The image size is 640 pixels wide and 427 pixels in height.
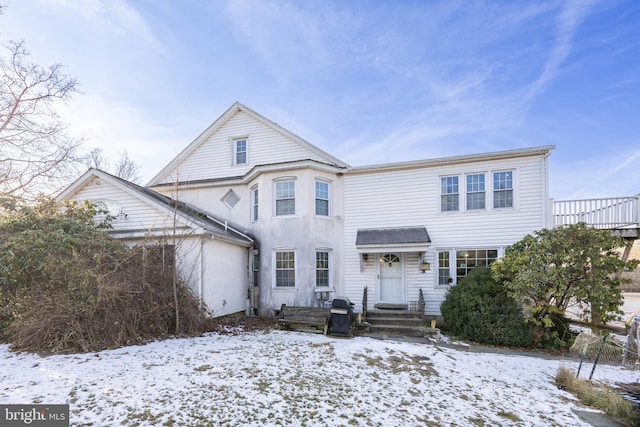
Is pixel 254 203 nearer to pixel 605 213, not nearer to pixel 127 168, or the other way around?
pixel 605 213

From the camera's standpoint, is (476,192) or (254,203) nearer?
(476,192)

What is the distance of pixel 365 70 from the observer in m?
14.2

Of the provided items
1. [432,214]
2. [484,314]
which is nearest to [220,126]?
[432,214]

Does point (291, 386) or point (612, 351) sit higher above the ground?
point (291, 386)

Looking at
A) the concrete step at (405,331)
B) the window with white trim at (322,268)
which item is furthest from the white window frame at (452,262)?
the window with white trim at (322,268)

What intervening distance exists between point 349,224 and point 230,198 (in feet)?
18.8

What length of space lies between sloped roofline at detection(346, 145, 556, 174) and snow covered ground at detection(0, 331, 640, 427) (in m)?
6.83

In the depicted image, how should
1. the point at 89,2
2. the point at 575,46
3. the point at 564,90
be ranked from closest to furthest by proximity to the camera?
the point at 89,2 < the point at 575,46 < the point at 564,90

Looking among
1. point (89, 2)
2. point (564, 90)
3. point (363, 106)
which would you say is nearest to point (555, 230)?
point (564, 90)

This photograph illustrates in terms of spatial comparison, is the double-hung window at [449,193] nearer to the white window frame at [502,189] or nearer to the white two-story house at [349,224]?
the white two-story house at [349,224]

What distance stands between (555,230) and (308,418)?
892cm

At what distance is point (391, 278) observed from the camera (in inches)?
453

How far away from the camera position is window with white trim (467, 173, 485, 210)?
35.6ft

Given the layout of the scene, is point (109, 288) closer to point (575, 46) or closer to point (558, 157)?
point (558, 157)
